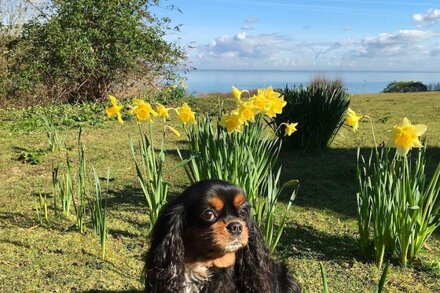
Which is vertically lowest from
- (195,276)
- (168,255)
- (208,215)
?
(195,276)

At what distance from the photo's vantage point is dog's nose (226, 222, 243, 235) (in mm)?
2336

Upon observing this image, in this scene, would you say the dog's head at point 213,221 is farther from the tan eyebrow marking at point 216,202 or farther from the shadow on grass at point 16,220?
the shadow on grass at point 16,220

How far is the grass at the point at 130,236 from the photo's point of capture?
11.2 ft

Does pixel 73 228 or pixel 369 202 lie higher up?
pixel 369 202

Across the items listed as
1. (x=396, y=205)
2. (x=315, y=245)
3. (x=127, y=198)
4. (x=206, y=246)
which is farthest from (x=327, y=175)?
(x=206, y=246)

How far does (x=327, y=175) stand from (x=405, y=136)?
11.5 ft

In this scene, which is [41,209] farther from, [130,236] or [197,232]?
[197,232]

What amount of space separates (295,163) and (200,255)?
4.53 meters

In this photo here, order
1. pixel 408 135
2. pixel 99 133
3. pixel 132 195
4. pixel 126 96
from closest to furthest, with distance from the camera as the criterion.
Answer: pixel 408 135, pixel 132 195, pixel 99 133, pixel 126 96

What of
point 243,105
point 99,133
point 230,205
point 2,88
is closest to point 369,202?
point 243,105

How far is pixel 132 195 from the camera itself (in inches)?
211

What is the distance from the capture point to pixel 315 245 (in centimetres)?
406

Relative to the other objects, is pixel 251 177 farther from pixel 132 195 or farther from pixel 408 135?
pixel 132 195

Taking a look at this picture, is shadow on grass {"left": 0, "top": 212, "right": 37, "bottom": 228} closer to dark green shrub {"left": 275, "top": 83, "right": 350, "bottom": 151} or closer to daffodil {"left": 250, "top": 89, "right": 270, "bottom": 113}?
daffodil {"left": 250, "top": 89, "right": 270, "bottom": 113}
